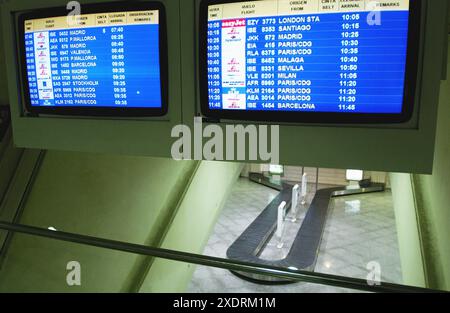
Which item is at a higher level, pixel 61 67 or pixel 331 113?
pixel 61 67

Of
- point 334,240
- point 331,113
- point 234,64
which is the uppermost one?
point 234,64

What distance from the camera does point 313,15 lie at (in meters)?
1.34

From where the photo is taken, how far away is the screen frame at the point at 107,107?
156cm

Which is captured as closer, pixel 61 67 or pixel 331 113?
pixel 331 113

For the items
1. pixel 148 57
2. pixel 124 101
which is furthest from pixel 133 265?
pixel 148 57

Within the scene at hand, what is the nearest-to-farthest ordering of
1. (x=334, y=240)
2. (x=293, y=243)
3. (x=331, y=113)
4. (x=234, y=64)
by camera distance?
(x=331, y=113)
(x=234, y=64)
(x=293, y=243)
(x=334, y=240)

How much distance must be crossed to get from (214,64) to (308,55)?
40 cm

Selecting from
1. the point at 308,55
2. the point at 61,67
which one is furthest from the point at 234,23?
the point at 61,67

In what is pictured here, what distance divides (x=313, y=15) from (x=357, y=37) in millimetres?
187

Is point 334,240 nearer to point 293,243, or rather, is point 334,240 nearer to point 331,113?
point 293,243

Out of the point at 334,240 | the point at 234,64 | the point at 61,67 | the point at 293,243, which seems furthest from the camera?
the point at 334,240

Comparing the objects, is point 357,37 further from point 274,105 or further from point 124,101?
point 124,101

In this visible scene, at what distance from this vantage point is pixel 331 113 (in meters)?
1.37

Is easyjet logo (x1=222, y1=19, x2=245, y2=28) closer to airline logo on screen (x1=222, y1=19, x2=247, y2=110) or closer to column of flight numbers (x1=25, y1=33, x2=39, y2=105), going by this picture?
airline logo on screen (x1=222, y1=19, x2=247, y2=110)
